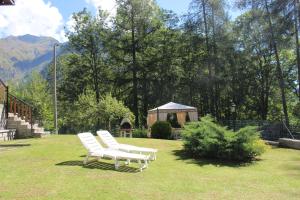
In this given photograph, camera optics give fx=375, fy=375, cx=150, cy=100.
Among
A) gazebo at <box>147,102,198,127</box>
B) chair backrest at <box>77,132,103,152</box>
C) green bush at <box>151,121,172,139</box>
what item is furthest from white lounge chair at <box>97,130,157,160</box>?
gazebo at <box>147,102,198,127</box>

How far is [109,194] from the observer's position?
6.64 meters

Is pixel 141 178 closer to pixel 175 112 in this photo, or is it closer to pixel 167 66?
pixel 175 112

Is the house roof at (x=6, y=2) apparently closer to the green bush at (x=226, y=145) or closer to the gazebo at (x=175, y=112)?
the green bush at (x=226, y=145)

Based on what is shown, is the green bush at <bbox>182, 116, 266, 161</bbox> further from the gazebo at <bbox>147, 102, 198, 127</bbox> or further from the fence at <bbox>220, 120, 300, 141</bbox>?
the gazebo at <bbox>147, 102, 198, 127</bbox>

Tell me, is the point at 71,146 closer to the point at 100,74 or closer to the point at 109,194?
the point at 109,194

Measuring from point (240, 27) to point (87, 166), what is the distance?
23.3 m

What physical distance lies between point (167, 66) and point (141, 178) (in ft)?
98.0

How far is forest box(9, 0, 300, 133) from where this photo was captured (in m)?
31.4

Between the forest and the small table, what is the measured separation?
12.6 m

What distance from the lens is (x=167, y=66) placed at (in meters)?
37.6

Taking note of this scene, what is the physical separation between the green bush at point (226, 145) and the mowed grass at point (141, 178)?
0.44 metres

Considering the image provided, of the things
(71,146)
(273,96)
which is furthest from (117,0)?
(71,146)

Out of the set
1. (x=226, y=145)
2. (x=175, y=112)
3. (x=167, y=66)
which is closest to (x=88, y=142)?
(x=226, y=145)

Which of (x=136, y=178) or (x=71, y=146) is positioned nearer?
(x=136, y=178)
